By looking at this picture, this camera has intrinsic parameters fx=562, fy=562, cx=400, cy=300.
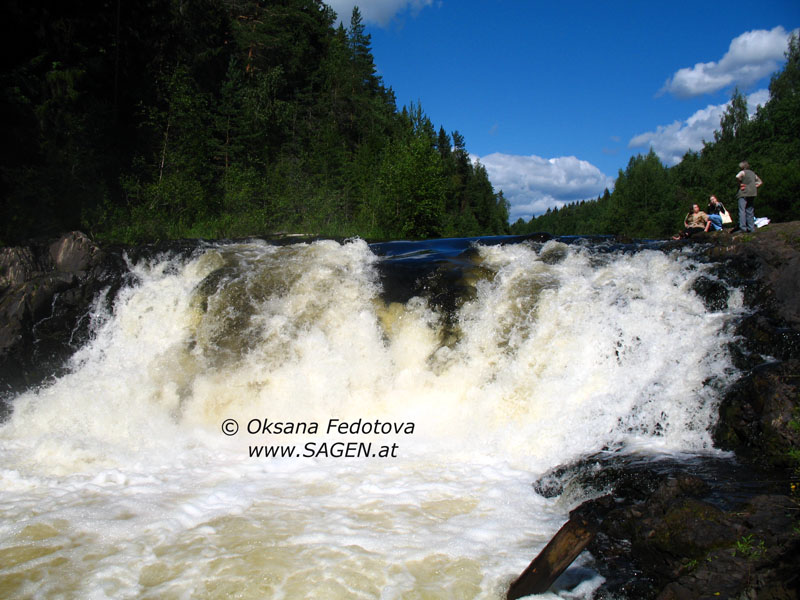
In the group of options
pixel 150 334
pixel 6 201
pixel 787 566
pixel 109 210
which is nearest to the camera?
pixel 787 566

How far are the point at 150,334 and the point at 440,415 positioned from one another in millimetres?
5397

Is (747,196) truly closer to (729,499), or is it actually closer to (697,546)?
(729,499)

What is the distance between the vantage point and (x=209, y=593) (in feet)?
13.5

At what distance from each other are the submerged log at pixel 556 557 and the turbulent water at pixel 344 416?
195 millimetres

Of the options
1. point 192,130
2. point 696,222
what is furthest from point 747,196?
point 192,130

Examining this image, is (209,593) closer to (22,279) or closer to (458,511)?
(458,511)

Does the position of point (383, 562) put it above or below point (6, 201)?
below

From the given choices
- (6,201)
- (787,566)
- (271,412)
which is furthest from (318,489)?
(6,201)

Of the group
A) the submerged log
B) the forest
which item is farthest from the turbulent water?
the forest

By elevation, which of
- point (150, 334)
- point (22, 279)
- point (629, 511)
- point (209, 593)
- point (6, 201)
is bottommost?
point (209, 593)

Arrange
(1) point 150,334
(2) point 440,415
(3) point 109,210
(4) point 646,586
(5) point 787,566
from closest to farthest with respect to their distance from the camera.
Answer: (5) point 787,566, (4) point 646,586, (2) point 440,415, (1) point 150,334, (3) point 109,210

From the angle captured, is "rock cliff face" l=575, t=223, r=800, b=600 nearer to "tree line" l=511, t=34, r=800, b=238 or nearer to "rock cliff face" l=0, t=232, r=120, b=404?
"rock cliff face" l=0, t=232, r=120, b=404

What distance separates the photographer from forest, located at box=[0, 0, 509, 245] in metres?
14.9

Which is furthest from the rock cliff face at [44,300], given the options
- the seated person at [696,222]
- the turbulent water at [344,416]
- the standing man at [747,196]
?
the seated person at [696,222]
